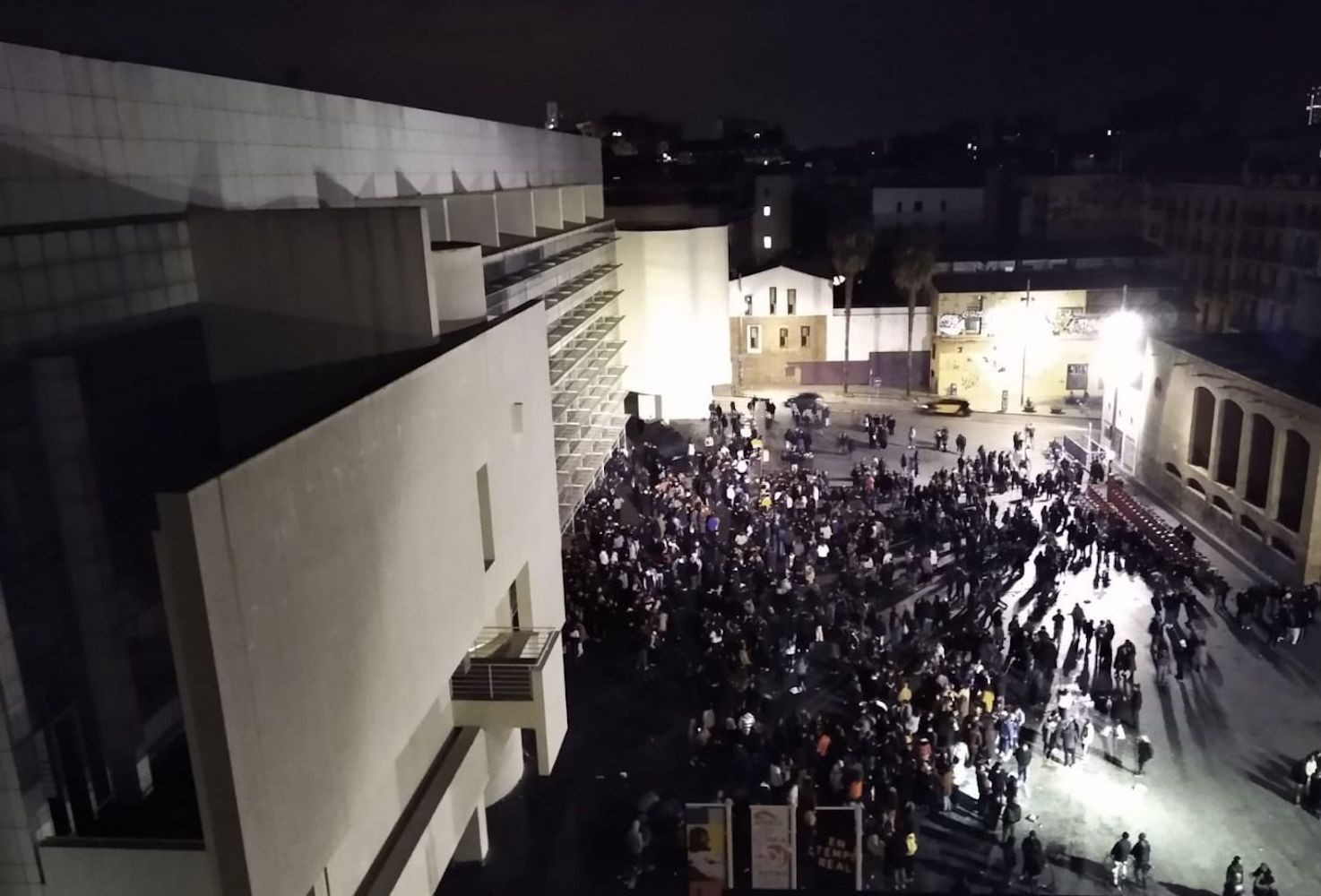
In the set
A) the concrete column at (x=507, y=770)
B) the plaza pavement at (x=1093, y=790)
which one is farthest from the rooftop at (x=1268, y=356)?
the concrete column at (x=507, y=770)

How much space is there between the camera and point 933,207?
2271 inches

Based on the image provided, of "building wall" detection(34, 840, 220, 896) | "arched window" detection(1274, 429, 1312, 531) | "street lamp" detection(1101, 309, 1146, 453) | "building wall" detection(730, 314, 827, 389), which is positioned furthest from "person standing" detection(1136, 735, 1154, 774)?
"building wall" detection(730, 314, 827, 389)

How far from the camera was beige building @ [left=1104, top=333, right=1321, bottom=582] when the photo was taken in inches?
907

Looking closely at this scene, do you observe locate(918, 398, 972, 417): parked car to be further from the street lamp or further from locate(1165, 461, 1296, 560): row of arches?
locate(1165, 461, 1296, 560): row of arches

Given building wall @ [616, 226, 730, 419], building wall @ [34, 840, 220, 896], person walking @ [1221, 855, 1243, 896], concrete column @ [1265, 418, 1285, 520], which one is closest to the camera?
building wall @ [34, 840, 220, 896]

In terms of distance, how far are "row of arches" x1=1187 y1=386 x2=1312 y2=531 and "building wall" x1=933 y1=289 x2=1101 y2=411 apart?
12586mm

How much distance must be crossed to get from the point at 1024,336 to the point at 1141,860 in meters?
30.8

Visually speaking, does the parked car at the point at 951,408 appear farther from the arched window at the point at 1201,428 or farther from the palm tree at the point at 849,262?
the arched window at the point at 1201,428

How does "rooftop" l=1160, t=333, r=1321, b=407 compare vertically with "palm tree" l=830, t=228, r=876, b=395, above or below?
below

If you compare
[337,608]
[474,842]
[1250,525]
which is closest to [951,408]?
[1250,525]

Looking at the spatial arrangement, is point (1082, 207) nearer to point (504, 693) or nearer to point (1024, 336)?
point (1024, 336)

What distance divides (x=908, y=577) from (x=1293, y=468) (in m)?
10.2

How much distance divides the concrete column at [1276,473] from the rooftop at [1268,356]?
3.77 feet

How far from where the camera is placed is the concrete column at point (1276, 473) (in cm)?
2369
